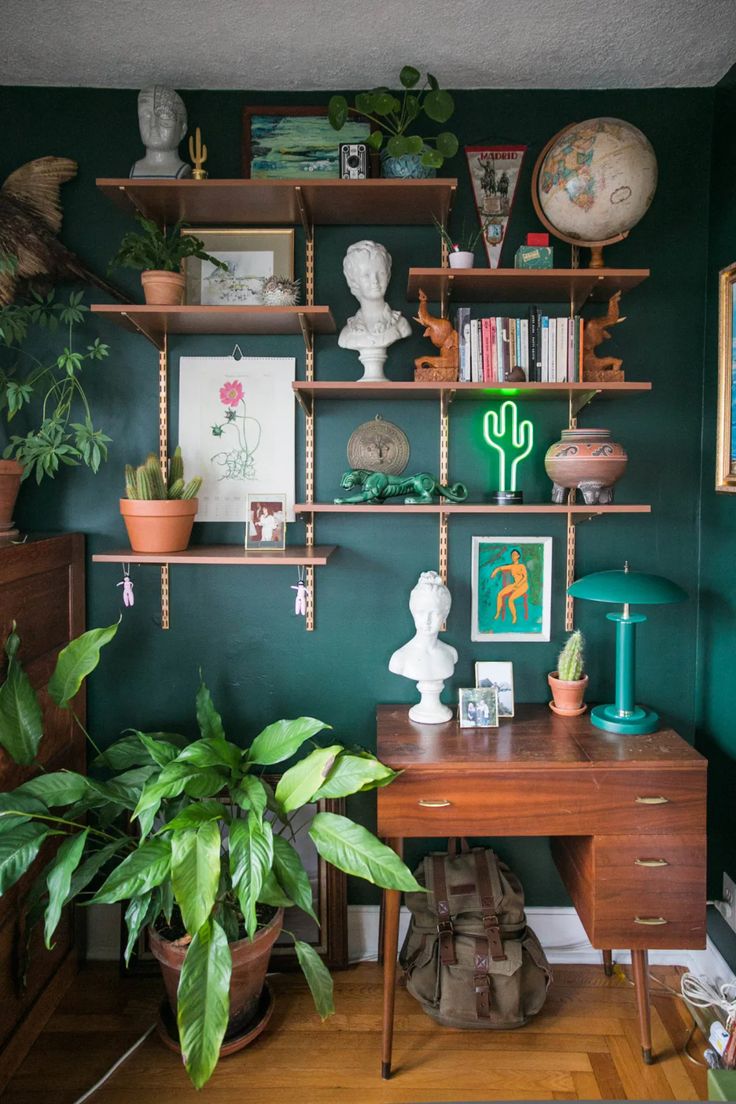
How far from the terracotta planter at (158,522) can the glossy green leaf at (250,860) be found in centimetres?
81

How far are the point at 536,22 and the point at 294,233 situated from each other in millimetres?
859

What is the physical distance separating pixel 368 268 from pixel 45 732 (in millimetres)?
1612

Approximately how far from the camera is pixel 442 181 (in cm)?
199

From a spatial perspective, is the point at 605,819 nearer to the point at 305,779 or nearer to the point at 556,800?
the point at 556,800

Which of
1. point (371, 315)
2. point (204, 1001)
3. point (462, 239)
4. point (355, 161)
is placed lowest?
point (204, 1001)

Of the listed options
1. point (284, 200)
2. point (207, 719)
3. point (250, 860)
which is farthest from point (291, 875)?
point (284, 200)

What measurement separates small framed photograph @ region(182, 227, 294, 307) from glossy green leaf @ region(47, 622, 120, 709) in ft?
3.47

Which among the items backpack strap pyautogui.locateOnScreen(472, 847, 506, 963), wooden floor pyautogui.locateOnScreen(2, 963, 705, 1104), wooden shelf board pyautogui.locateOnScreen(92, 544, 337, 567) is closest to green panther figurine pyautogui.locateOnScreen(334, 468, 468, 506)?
wooden shelf board pyautogui.locateOnScreen(92, 544, 337, 567)

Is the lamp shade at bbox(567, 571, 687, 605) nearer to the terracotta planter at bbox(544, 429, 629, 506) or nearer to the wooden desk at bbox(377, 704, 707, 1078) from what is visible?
the terracotta planter at bbox(544, 429, 629, 506)

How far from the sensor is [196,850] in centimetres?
169

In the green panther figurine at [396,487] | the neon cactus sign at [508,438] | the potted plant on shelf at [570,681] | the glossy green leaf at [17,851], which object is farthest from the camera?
the neon cactus sign at [508,438]

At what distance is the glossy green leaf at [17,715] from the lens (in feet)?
5.98

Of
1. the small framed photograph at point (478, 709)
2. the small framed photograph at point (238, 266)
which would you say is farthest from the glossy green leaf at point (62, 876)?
the small framed photograph at point (238, 266)

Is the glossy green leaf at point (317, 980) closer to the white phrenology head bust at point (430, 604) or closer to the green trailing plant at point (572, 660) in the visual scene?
the white phrenology head bust at point (430, 604)
